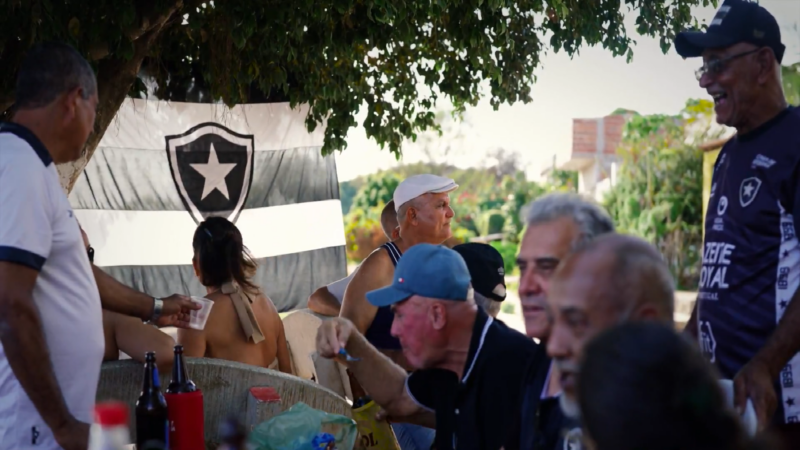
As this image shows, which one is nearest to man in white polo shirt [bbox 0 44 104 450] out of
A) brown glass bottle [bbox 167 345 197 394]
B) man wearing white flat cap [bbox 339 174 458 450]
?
brown glass bottle [bbox 167 345 197 394]

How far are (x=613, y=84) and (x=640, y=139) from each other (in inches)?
1119

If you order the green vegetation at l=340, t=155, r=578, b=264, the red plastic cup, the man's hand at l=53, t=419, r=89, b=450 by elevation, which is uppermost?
the man's hand at l=53, t=419, r=89, b=450

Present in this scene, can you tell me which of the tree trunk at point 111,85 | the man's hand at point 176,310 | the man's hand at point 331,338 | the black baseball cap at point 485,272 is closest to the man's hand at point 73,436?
the man's hand at point 331,338

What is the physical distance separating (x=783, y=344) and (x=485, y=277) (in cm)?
177

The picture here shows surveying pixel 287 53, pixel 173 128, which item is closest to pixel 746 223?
pixel 287 53

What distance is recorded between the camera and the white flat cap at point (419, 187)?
518cm

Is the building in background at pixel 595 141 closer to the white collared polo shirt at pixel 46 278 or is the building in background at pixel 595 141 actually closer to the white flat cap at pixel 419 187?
the white flat cap at pixel 419 187

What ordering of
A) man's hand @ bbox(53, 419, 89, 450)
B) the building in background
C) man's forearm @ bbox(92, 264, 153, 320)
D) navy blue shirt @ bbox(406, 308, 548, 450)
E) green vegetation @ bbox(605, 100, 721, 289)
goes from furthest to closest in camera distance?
1. the building in background
2. green vegetation @ bbox(605, 100, 721, 289)
3. man's forearm @ bbox(92, 264, 153, 320)
4. navy blue shirt @ bbox(406, 308, 548, 450)
5. man's hand @ bbox(53, 419, 89, 450)

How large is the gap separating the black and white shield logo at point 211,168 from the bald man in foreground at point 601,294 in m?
7.00

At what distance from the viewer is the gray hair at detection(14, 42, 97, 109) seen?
2738mm

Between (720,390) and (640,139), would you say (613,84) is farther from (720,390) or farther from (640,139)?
(720,390)

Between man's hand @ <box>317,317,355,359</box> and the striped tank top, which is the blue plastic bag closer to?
man's hand @ <box>317,317,355,359</box>

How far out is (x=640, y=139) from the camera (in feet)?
87.2

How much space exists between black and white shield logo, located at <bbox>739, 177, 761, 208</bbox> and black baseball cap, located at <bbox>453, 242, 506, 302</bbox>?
1.46m
